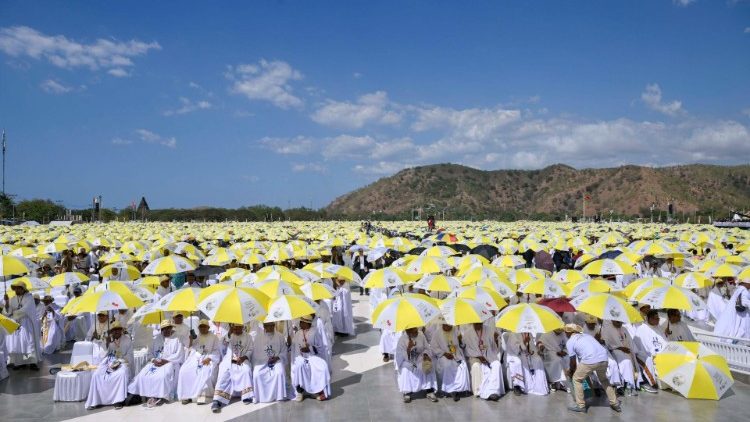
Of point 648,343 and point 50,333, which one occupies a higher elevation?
point 648,343

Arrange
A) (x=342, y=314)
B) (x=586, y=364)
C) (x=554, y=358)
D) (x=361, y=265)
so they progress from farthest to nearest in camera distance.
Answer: (x=361, y=265) → (x=342, y=314) → (x=554, y=358) → (x=586, y=364)

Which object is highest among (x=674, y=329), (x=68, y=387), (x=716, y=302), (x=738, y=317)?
(x=674, y=329)

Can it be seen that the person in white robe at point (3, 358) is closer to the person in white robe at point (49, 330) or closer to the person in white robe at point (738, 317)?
the person in white robe at point (49, 330)

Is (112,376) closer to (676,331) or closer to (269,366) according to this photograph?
(269,366)

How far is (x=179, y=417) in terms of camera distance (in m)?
7.33

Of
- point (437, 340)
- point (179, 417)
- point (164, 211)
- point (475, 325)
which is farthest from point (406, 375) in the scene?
point (164, 211)

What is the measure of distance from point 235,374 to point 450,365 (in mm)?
3181

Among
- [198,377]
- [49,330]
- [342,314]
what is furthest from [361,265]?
[198,377]

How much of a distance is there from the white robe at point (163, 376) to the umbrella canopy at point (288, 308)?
1629 millimetres

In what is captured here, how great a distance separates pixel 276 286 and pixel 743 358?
7630 mm

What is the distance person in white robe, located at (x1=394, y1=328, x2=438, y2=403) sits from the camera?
7895mm

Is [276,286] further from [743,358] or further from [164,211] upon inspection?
[164,211]

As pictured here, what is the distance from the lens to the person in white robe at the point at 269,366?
7871mm

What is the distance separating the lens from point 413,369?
26.2 ft
